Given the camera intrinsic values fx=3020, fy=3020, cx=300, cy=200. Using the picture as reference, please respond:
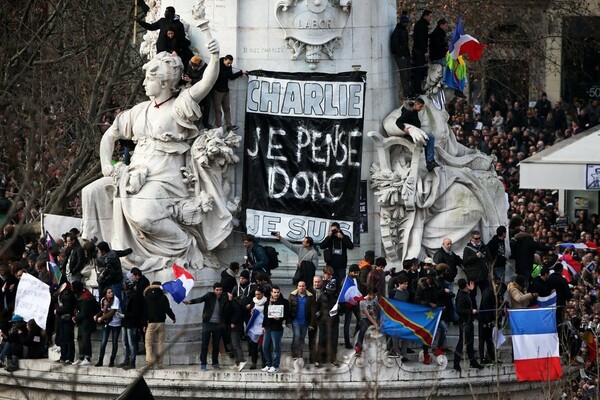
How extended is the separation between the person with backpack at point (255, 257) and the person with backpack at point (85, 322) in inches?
102

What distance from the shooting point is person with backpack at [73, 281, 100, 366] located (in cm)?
4878

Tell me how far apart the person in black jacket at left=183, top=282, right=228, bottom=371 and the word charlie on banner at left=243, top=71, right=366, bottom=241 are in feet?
8.77

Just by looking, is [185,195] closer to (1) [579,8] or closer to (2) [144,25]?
(2) [144,25]

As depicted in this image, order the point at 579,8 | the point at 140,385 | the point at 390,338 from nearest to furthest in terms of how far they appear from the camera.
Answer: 1. the point at 140,385
2. the point at 390,338
3. the point at 579,8

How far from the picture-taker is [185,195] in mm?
49906

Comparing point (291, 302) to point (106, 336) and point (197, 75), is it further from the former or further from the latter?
point (197, 75)

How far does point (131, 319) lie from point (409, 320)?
4.44 metres

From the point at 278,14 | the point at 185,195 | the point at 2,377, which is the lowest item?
the point at 2,377

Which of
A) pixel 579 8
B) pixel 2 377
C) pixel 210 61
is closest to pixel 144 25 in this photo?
pixel 210 61

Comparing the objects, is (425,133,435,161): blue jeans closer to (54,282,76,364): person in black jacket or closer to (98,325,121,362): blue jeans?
(98,325,121,362): blue jeans

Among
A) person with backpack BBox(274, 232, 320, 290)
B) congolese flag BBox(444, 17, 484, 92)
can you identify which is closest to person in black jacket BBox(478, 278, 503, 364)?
person with backpack BBox(274, 232, 320, 290)

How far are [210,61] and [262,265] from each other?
344 centimetres

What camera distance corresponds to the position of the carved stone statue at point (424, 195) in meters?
50.5

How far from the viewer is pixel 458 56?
172ft
